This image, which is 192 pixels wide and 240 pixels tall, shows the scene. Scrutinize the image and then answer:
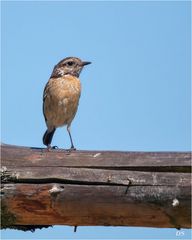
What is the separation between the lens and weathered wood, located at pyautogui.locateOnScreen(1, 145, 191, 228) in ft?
12.4

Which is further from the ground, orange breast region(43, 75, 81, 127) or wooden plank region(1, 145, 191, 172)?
orange breast region(43, 75, 81, 127)

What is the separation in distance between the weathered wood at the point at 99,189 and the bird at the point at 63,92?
163 inches

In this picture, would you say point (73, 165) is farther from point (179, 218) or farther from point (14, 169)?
point (179, 218)

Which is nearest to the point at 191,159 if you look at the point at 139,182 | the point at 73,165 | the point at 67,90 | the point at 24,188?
the point at 139,182

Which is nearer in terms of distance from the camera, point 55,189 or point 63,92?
point 55,189

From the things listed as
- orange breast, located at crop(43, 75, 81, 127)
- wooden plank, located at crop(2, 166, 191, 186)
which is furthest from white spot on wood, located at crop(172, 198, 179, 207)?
orange breast, located at crop(43, 75, 81, 127)

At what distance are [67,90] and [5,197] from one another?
445 centimetres

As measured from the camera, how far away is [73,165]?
4.12 metres

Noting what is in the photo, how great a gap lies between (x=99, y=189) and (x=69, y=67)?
190 inches

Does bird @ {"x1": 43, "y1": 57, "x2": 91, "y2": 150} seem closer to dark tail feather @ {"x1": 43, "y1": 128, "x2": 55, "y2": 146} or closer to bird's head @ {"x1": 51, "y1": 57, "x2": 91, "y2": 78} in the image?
bird's head @ {"x1": 51, "y1": 57, "x2": 91, "y2": 78}

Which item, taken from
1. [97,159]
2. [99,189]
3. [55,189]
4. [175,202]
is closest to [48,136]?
[97,159]

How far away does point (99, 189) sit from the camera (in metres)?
3.88

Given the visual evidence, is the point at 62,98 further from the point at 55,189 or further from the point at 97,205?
the point at 97,205

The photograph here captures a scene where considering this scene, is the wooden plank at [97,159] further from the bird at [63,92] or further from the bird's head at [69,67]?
the bird's head at [69,67]
